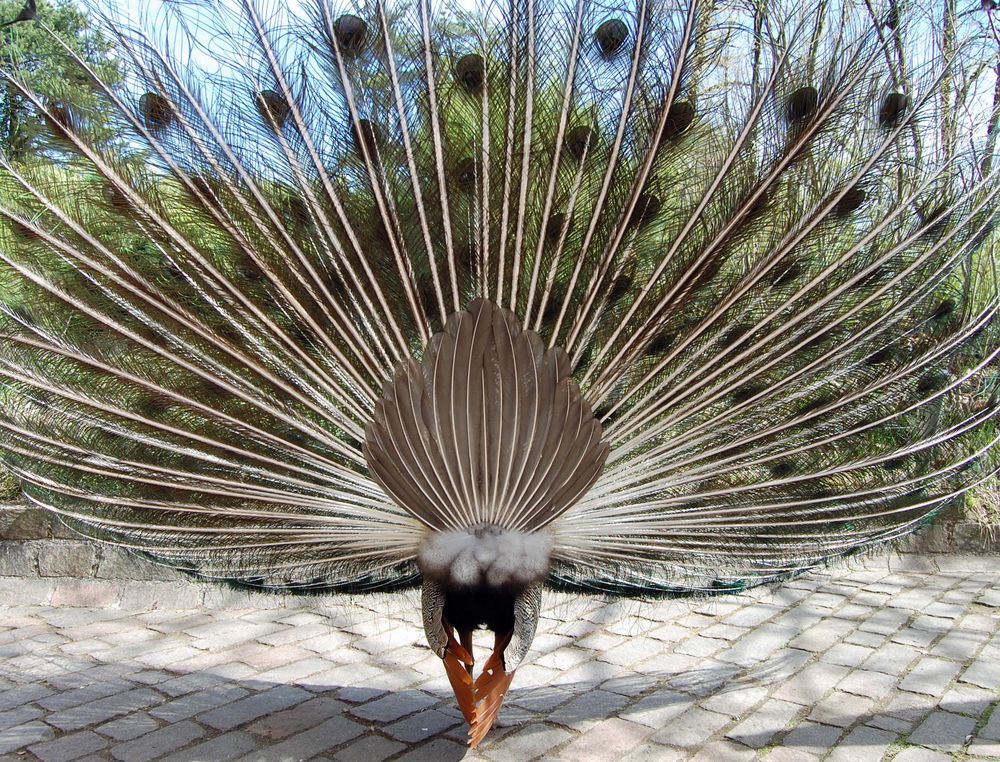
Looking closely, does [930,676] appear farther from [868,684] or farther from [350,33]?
[350,33]

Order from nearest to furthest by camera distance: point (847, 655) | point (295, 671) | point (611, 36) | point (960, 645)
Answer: point (611, 36) → point (295, 671) → point (847, 655) → point (960, 645)

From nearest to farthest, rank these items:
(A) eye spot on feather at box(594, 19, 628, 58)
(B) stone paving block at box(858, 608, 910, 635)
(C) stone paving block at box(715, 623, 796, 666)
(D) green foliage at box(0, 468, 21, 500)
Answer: (A) eye spot on feather at box(594, 19, 628, 58) → (C) stone paving block at box(715, 623, 796, 666) → (B) stone paving block at box(858, 608, 910, 635) → (D) green foliage at box(0, 468, 21, 500)

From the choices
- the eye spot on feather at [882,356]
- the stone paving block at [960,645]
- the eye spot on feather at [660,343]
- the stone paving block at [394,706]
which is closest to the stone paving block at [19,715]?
the stone paving block at [394,706]

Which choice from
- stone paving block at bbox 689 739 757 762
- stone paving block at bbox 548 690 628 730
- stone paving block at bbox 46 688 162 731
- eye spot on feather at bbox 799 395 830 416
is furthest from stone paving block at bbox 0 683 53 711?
eye spot on feather at bbox 799 395 830 416

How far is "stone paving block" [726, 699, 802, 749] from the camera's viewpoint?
11.3 feet

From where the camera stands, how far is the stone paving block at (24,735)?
3401 millimetres

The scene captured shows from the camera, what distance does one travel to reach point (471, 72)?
107 inches

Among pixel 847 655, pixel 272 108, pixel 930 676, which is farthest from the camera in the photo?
pixel 847 655

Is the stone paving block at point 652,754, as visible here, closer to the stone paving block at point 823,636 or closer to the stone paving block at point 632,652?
the stone paving block at point 632,652

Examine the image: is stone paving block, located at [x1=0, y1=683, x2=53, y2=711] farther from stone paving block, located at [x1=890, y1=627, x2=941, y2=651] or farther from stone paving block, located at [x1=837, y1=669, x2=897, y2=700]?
stone paving block, located at [x1=890, y1=627, x2=941, y2=651]

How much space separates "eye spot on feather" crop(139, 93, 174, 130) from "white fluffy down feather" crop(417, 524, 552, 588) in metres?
1.75

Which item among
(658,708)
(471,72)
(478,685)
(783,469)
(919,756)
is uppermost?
(471,72)

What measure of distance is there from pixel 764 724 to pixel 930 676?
116 cm

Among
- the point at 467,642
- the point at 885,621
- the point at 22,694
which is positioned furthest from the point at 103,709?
Answer: the point at 885,621
